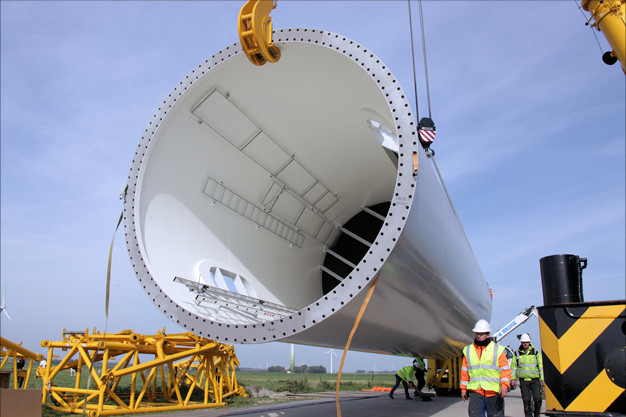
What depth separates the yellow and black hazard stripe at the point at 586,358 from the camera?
2.91 meters

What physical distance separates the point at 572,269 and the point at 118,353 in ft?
24.9

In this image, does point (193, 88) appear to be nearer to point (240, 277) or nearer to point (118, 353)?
point (240, 277)

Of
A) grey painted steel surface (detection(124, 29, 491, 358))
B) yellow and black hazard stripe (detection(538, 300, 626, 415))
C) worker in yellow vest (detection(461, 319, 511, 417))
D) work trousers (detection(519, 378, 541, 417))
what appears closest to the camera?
yellow and black hazard stripe (detection(538, 300, 626, 415))

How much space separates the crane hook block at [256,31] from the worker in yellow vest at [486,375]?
9.82 feet

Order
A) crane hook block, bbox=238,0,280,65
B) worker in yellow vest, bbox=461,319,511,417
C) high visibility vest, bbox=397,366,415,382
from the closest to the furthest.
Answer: worker in yellow vest, bbox=461,319,511,417
crane hook block, bbox=238,0,280,65
high visibility vest, bbox=397,366,415,382

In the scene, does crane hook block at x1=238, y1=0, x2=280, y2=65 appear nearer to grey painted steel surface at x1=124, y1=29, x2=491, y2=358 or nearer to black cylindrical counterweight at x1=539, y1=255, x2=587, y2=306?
grey painted steel surface at x1=124, y1=29, x2=491, y2=358

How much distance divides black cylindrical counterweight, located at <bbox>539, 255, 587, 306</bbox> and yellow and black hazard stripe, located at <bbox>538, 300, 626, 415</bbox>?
0.81ft

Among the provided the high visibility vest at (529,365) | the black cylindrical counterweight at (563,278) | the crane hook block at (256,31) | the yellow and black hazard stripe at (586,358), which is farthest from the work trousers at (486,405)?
the crane hook block at (256,31)

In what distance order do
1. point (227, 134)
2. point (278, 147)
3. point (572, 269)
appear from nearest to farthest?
point (572, 269), point (227, 134), point (278, 147)

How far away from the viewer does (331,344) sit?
4484mm

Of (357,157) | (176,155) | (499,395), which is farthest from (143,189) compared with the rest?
(499,395)

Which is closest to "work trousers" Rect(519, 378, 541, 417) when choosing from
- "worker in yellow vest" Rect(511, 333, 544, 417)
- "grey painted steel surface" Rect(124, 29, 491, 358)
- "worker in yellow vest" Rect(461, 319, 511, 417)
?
"worker in yellow vest" Rect(511, 333, 544, 417)

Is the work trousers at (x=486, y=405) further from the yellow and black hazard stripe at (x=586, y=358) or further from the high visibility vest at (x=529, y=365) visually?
the high visibility vest at (x=529, y=365)

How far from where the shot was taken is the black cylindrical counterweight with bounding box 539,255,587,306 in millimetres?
3436
